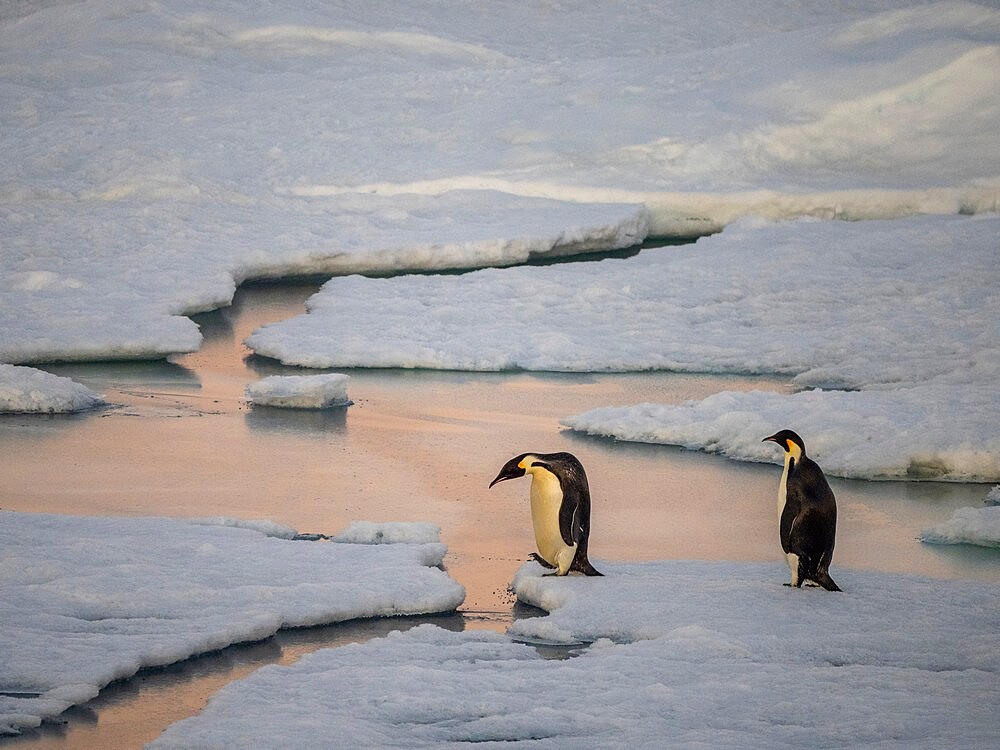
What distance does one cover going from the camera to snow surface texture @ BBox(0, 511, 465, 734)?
4.60 metres

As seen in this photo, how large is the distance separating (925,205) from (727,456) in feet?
23.6

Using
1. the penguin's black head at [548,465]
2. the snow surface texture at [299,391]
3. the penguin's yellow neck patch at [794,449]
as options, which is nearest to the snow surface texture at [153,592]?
the penguin's black head at [548,465]

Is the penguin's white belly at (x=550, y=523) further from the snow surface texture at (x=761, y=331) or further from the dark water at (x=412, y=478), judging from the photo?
the snow surface texture at (x=761, y=331)

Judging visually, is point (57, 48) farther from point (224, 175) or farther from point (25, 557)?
point (25, 557)

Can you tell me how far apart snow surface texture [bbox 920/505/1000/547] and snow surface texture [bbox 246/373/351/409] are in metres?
3.47

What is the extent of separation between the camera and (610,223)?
13445 millimetres

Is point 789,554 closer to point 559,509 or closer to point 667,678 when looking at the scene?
point 559,509

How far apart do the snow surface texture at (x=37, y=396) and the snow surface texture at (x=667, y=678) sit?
377 centimetres

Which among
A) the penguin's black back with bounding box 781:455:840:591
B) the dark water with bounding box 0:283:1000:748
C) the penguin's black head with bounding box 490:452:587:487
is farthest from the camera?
the dark water with bounding box 0:283:1000:748

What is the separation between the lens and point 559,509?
Result: 574 centimetres

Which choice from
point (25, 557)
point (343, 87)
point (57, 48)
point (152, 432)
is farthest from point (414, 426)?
point (57, 48)

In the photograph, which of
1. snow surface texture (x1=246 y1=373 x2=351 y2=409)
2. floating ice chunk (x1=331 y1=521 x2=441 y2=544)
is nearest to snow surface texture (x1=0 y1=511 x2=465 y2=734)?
floating ice chunk (x1=331 y1=521 x2=441 y2=544)

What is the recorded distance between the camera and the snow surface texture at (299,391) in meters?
8.74

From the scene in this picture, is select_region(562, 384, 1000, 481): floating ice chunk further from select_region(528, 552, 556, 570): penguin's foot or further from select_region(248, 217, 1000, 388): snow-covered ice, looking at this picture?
select_region(528, 552, 556, 570): penguin's foot
